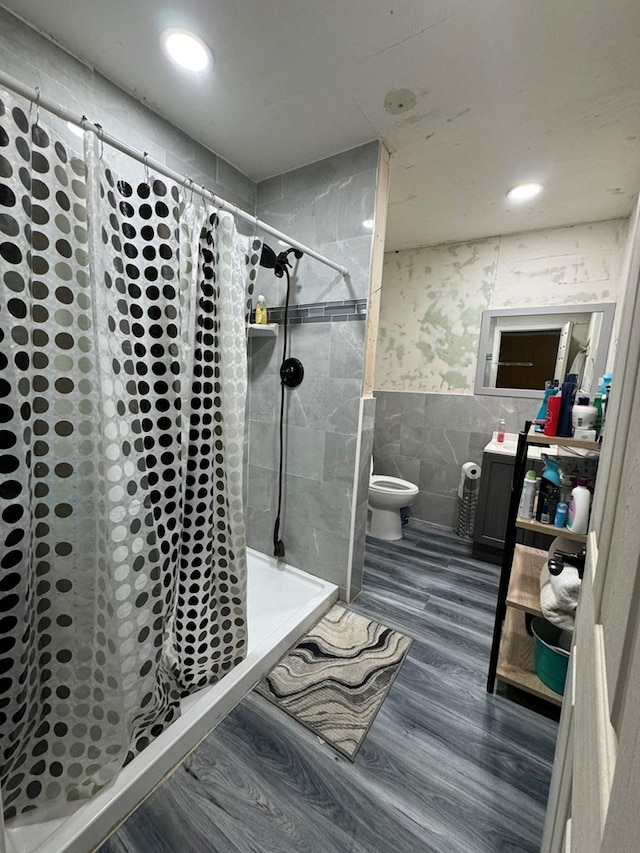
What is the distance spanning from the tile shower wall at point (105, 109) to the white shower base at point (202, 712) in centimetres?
182

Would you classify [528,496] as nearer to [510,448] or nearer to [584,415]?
[584,415]

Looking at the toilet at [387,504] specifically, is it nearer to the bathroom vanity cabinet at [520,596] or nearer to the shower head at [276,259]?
the bathroom vanity cabinet at [520,596]

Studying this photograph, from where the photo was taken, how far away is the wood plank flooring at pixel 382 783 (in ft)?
3.15

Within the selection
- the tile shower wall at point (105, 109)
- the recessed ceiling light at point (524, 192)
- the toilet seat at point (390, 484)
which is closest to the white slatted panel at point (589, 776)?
the tile shower wall at point (105, 109)

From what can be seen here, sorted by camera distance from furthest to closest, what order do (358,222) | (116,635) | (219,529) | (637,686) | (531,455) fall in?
(531,455) < (358,222) < (219,529) < (116,635) < (637,686)

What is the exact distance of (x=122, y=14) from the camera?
44.9 inches

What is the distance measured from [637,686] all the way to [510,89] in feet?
6.25

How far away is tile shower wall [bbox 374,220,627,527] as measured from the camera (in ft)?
7.64

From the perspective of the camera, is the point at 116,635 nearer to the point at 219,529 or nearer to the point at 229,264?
the point at 219,529

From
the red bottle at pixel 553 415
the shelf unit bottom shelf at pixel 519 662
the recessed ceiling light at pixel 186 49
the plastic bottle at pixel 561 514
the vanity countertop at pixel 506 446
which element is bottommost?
the shelf unit bottom shelf at pixel 519 662

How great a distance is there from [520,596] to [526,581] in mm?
127

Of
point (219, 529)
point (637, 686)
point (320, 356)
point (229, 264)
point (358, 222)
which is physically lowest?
point (219, 529)

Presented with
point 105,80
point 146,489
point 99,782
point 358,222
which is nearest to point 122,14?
point 105,80

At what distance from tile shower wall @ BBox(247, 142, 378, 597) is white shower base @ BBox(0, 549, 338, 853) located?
15cm
